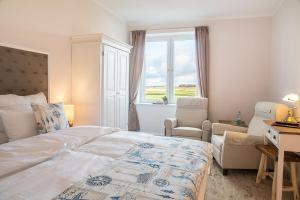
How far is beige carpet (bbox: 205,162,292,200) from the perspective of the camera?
2.37 meters

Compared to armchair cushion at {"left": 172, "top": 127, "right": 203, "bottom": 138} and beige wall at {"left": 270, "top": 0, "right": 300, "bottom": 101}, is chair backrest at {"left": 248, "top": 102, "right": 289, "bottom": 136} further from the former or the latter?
armchair cushion at {"left": 172, "top": 127, "right": 203, "bottom": 138}

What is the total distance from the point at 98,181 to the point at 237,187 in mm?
2058

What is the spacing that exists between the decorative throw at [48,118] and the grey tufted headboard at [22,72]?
0.52m

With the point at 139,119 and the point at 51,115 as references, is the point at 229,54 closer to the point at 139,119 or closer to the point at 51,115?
the point at 139,119

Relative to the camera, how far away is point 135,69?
4.98 meters

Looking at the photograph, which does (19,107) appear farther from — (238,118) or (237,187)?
(238,118)

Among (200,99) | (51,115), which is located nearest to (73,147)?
(51,115)

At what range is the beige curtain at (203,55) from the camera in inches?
178

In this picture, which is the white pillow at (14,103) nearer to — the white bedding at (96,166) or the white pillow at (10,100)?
the white pillow at (10,100)

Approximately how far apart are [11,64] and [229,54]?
151 inches

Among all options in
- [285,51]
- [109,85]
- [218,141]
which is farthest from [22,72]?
[285,51]

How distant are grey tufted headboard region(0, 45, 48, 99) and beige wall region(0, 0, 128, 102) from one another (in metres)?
0.11

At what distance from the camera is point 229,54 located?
14.7 feet

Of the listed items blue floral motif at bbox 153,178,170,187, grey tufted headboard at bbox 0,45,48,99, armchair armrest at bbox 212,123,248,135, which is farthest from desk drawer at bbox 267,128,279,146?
grey tufted headboard at bbox 0,45,48,99
